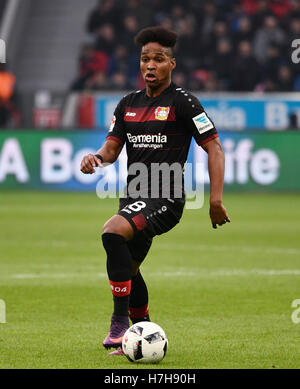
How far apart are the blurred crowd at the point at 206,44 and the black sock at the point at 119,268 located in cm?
1646

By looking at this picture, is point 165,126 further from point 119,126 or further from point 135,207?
point 135,207

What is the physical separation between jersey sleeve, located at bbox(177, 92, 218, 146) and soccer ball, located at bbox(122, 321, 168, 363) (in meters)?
1.28

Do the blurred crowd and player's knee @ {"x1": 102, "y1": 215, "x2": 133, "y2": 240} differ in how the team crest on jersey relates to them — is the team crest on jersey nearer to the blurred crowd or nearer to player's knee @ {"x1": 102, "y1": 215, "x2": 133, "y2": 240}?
player's knee @ {"x1": 102, "y1": 215, "x2": 133, "y2": 240}

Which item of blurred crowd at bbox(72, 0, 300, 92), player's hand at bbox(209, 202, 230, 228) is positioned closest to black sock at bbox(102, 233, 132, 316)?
player's hand at bbox(209, 202, 230, 228)

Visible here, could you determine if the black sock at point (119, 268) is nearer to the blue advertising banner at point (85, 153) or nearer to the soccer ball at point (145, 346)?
the soccer ball at point (145, 346)

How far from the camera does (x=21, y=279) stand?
9.57 metres

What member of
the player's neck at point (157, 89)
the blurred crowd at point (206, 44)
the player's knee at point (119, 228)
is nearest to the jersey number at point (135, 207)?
the player's knee at point (119, 228)

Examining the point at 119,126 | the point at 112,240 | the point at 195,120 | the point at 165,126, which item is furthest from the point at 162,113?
the point at 112,240

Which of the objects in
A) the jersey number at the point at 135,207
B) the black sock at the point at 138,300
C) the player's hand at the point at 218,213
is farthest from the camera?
the black sock at the point at 138,300

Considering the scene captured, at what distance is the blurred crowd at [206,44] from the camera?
22750 mm

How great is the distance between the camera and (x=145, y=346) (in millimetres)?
5789

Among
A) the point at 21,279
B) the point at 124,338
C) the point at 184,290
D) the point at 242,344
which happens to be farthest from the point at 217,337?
the point at 21,279
